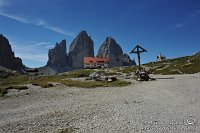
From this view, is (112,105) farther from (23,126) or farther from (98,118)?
(23,126)

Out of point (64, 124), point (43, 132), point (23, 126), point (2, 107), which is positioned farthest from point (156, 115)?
point (2, 107)

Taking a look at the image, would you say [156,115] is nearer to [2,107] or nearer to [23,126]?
[23,126]

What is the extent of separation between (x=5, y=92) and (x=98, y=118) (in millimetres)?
28402

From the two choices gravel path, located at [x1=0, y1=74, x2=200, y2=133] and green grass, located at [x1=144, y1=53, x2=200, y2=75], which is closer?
gravel path, located at [x1=0, y1=74, x2=200, y2=133]

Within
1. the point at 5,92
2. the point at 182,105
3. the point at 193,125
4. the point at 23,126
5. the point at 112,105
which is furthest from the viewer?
the point at 5,92

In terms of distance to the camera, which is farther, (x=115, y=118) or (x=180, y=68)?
(x=180, y=68)

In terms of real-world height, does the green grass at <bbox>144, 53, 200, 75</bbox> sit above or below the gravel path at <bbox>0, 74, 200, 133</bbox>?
above

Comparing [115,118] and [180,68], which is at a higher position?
[180,68]

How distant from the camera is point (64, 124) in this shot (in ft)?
74.1

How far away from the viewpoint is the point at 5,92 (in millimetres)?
47750

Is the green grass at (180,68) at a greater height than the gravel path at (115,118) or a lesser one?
greater

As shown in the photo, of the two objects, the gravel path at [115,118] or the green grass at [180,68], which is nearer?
the gravel path at [115,118]

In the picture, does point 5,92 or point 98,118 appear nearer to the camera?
point 98,118

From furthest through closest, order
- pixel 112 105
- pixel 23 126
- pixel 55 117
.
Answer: pixel 112 105 → pixel 55 117 → pixel 23 126
